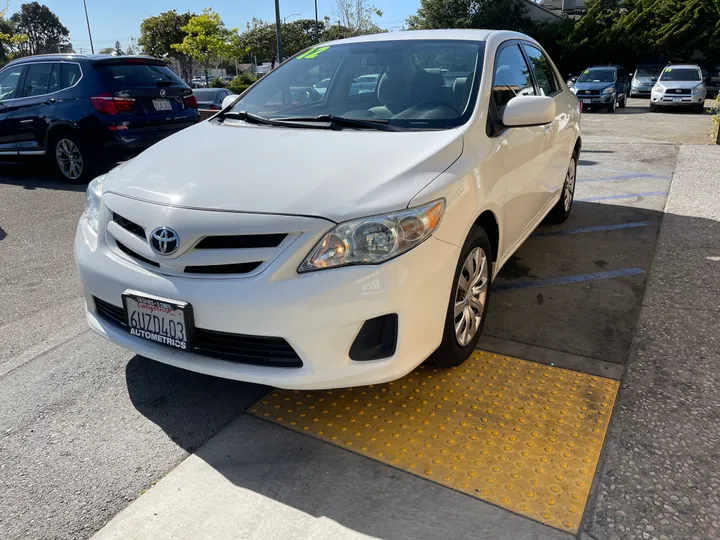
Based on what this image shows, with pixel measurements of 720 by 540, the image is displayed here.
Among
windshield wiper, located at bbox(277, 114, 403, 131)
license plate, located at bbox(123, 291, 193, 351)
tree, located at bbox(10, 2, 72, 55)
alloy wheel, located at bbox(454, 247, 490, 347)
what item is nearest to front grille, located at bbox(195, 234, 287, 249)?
license plate, located at bbox(123, 291, 193, 351)

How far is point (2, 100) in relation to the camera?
8648 millimetres

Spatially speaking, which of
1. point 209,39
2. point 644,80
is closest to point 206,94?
point 644,80

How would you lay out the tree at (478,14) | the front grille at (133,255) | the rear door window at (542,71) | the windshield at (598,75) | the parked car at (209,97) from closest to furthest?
the front grille at (133,255) < the rear door window at (542,71) < the parked car at (209,97) < the windshield at (598,75) < the tree at (478,14)

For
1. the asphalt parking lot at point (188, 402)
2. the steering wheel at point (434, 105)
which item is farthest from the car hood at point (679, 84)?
the steering wheel at point (434, 105)

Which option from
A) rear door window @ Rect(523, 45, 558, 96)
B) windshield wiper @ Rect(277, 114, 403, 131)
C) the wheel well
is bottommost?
the wheel well

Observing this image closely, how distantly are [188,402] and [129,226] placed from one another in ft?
2.93

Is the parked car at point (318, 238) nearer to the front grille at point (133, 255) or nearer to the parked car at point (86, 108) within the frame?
the front grille at point (133, 255)

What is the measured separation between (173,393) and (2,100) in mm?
7713

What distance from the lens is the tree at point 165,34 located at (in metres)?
57.1

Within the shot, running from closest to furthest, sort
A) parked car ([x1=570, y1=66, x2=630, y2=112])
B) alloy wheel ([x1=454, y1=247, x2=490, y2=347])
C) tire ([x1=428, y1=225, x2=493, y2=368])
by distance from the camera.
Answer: tire ([x1=428, y1=225, x2=493, y2=368]), alloy wheel ([x1=454, y1=247, x2=490, y2=347]), parked car ([x1=570, y1=66, x2=630, y2=112])

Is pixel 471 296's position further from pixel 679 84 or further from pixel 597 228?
pixel 679 84

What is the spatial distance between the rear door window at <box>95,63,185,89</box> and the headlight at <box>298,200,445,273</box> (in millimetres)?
6619

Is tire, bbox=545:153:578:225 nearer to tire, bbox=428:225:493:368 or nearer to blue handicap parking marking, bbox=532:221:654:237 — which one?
blue handicap parking marking, bbox=532:221:654:237

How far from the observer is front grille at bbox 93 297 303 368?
8.00 ft
